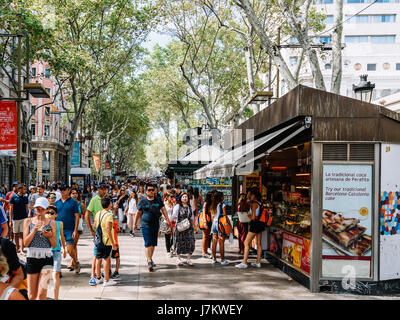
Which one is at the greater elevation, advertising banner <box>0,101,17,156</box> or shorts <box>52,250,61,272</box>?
advertising banner <box>0,101,17,156</box>

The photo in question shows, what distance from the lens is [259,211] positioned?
8.91m

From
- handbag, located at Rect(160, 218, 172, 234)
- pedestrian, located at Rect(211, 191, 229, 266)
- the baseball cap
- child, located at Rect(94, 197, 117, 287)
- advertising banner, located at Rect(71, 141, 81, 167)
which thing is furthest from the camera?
advertising banner, located at Rect(71, 141, 81, 167)

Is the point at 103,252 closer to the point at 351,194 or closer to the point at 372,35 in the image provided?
the point at 351,194

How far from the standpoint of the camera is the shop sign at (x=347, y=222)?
7035 mm

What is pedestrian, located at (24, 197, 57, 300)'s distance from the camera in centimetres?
539

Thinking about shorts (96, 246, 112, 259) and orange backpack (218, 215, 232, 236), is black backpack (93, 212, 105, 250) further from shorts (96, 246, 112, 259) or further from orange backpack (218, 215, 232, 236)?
orange backpack (218, 215, 232, 236)

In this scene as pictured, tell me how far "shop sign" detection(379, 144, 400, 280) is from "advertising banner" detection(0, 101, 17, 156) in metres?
10.7

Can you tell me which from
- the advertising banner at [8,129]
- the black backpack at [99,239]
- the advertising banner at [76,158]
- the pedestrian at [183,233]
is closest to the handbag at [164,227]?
the pedestrian at [183,233]

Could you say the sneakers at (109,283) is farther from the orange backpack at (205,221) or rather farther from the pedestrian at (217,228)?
the orange backpack at (205,221)

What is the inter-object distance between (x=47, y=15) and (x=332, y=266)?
18.2m

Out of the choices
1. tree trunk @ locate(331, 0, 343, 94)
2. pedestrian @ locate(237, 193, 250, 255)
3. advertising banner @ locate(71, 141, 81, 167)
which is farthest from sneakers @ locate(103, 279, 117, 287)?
advertising banner @ locate(71, 141, 81, 167)

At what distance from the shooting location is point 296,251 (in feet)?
26.9
